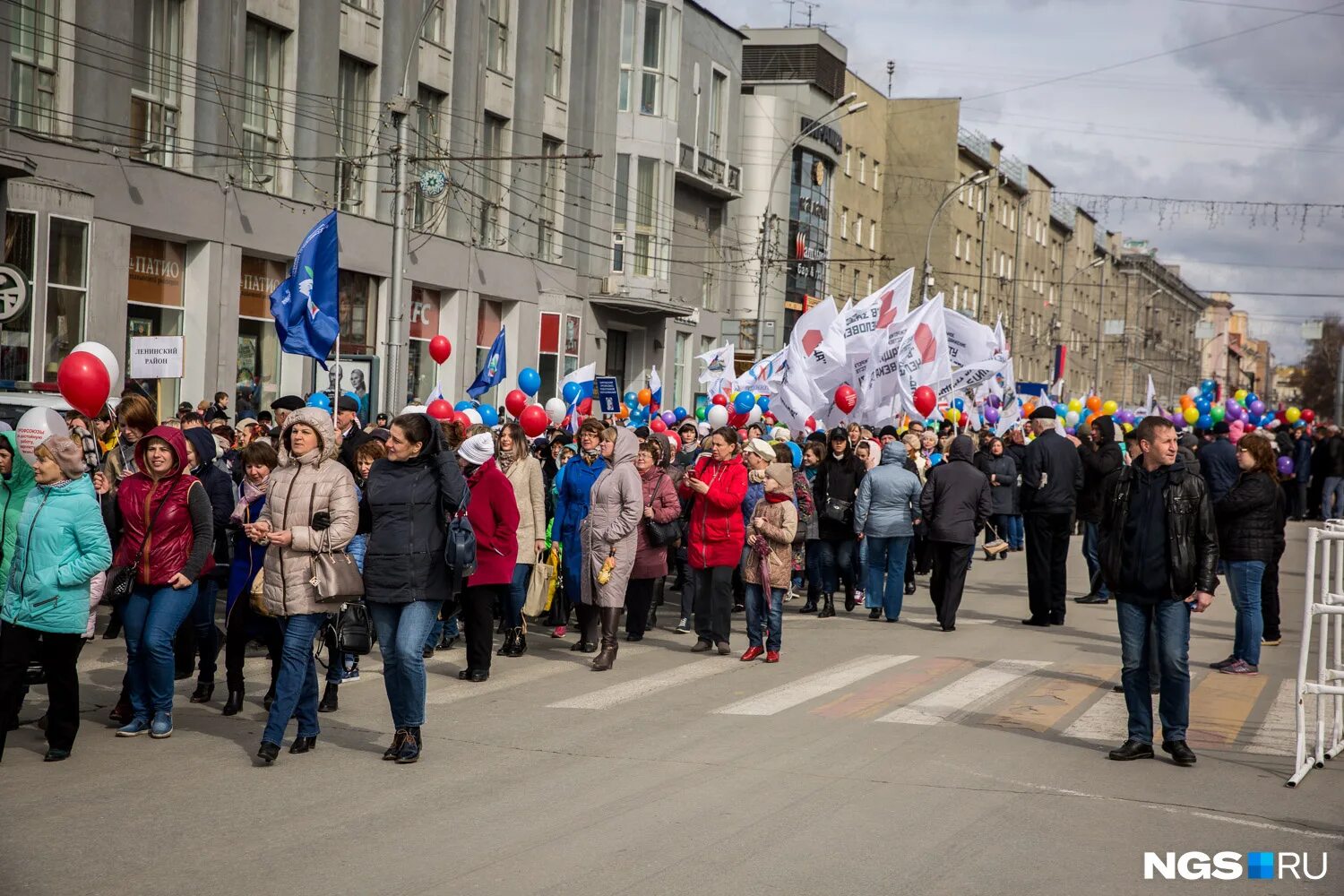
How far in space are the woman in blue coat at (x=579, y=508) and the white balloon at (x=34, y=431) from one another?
504 cm

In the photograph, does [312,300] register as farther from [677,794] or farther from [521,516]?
[677,794]

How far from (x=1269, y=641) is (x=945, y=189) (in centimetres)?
5876

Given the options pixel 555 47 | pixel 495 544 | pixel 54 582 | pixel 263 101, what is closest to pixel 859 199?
pixel 555 47

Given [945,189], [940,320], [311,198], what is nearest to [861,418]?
[940,320]

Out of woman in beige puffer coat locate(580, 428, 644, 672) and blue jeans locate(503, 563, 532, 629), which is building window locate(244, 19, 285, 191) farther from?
woman in beige puffer coat locate(580, 428, 644, 672)

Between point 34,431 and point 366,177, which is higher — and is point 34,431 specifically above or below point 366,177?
below

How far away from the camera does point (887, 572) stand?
1523 centimetres

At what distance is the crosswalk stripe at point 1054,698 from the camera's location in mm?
9578

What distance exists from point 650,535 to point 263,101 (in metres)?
16.8

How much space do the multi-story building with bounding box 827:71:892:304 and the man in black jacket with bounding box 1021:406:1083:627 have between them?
147ft

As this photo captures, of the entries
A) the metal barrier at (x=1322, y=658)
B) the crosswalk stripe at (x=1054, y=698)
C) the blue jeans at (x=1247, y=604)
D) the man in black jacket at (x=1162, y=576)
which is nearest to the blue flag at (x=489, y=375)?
the crosswalk stripe at (x=1054, y=698)

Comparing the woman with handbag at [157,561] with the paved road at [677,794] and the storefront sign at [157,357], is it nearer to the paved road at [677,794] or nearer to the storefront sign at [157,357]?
the paved road at [677,794]

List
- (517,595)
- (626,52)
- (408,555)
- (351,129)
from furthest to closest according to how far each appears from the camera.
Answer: (626,52) → (351,129) → (517,595) → (408,555)

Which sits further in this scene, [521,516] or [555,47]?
[555,47]
